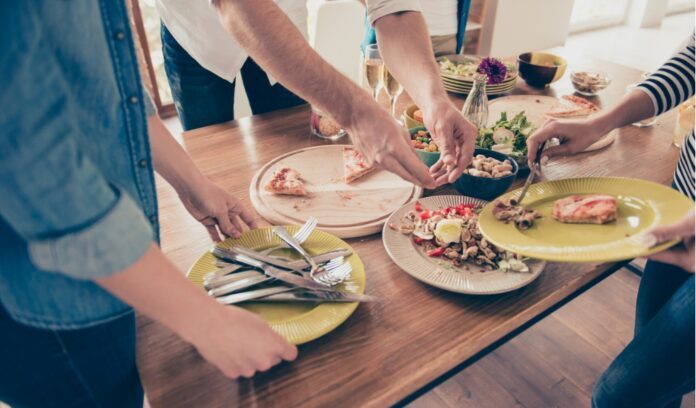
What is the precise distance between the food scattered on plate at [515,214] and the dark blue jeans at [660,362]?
0.35 meters

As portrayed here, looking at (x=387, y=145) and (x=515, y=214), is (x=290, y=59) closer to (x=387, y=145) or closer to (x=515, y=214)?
(x=387, y=145)

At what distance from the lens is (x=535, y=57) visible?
194 centimetres

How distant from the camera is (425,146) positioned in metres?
1.29

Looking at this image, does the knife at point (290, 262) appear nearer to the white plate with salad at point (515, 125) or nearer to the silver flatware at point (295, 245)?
the silver flatware at point (295, 245)

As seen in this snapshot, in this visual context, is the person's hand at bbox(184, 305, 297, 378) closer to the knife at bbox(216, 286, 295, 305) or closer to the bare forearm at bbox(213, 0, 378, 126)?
the knife at bbox(216, 286, 295, 305)

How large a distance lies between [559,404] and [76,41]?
186cm

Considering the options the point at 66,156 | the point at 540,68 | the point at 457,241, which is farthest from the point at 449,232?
the point at 540,68

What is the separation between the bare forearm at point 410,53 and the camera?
1336 millimetres

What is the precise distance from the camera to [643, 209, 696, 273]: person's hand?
0.75 metres

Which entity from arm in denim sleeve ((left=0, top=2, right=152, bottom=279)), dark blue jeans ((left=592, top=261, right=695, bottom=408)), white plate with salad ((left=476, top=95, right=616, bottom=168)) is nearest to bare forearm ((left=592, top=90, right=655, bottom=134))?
white plate with salad ((left=476, top=95, right=616, bottom=168))

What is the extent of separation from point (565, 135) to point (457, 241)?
0.48 meters

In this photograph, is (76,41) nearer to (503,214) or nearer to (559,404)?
(503,214)

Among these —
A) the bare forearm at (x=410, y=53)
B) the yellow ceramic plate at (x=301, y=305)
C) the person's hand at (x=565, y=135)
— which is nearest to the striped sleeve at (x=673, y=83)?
the person's hand at (x=565, y=135)

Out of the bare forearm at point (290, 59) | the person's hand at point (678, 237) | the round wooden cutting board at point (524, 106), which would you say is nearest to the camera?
the person's hand at point (678, 237)
